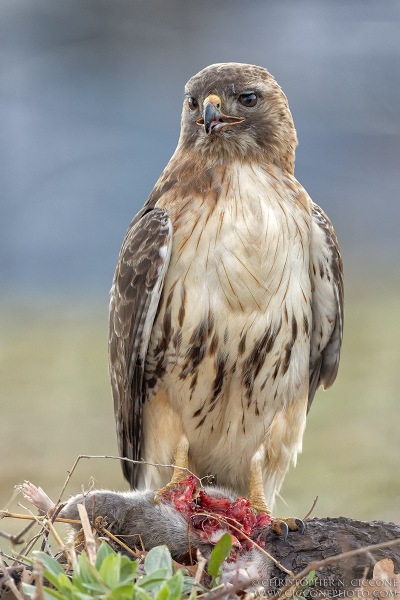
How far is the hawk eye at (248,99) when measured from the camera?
4.52 metres

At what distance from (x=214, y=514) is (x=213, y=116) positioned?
1.64 m

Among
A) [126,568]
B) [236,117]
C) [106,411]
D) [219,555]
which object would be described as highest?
[106,411]

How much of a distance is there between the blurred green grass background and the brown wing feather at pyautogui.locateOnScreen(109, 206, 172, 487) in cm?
219

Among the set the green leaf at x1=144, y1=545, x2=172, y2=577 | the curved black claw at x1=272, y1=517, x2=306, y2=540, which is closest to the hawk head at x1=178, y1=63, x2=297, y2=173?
the curved black claw at x1=272, y1=517, x2=306, y2=540

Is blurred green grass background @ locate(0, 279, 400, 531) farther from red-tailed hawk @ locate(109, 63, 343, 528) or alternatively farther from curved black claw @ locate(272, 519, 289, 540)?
curved black claw @ locate(272, 519, 289, 540)

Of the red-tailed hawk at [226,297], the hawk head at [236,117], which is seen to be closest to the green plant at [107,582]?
the red-tailed hawk at [226,297]

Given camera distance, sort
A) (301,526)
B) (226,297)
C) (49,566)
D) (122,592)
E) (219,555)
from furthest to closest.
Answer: (226,297) < (301,526) < (219,555) < (49,566) < (122,592)

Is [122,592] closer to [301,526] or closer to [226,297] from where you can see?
[301,526]

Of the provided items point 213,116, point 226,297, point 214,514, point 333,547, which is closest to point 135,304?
point 226,297

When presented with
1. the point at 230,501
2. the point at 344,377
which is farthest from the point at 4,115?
the point at 230,501

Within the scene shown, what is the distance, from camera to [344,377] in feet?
36.0

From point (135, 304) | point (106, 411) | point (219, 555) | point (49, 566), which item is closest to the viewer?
point (49, 566)

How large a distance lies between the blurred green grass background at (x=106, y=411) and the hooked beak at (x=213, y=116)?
2.82m

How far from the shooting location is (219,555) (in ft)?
11.0
